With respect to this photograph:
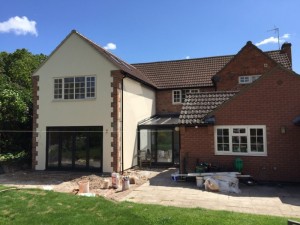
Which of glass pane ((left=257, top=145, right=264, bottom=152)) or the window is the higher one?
the window

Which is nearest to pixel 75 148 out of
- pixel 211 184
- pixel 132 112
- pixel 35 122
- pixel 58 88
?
pixel 35 122

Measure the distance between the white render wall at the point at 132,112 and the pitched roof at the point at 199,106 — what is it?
14.5ft

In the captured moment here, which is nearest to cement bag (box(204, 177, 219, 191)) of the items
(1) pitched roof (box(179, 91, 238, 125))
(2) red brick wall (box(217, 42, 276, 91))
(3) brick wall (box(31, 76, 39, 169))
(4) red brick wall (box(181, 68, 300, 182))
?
(4) red brick wall (box(181, 68, 300, 182))

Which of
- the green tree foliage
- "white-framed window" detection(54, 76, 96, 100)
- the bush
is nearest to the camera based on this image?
"white-framed window" detection(54, 76, 96, 100)

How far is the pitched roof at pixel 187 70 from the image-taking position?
82.1 feet

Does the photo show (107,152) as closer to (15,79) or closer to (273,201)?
(273,201)

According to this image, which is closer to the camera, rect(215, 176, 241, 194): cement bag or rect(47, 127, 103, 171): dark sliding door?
rect(215, 176, 241, 194): cement bag

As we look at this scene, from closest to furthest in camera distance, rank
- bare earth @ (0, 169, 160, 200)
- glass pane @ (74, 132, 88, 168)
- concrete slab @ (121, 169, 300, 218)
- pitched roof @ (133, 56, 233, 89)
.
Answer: concrete slab @ (121, 169, 300, 218) < bare earth @ (0, 169, 160, 200) < glass pane @ (74, 132, 88, 168) < pitched roof @ (133, 56, 233, 89)

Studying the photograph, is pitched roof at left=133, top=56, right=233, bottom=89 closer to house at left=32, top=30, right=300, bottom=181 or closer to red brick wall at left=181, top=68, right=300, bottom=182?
house at left=32, top=30, right=300, bottom=181

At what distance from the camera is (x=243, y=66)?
76.3ft

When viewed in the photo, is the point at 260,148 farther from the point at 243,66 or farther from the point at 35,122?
the point at 35,122

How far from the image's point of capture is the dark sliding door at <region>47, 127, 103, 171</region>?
18172mm

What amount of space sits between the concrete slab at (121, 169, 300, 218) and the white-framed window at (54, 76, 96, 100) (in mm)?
7637

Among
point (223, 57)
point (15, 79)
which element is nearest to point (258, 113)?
point (223, 57)
